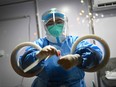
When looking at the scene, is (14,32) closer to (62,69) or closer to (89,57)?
(62,69)

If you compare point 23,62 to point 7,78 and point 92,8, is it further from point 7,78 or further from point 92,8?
point 7,78

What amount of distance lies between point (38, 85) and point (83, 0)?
1.64 metres

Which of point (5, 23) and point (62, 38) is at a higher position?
point (5, 23)

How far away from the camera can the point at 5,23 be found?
9.66 feet

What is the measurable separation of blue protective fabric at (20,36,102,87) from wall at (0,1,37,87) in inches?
59.4

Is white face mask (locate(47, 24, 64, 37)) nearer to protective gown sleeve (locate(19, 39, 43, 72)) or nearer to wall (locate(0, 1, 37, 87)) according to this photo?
protective gown sleeve (locate(19, 39, 43, 72))

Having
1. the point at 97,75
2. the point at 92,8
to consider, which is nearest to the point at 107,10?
the point at 92,8

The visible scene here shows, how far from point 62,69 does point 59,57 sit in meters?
0.16

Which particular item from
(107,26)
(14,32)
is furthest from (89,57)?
(14,32)

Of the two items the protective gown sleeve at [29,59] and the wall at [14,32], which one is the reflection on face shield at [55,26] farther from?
the wall at [14,32]

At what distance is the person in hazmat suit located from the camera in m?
1.09

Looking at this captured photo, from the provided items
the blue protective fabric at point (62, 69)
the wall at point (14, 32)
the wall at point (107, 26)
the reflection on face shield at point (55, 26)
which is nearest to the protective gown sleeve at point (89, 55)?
the blue protective fabric at point (62, 69)

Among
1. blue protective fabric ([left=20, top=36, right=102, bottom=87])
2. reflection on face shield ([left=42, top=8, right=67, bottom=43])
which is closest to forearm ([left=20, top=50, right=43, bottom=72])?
blue protective fabric ([left=20, top=36, right=102, bottom=87])

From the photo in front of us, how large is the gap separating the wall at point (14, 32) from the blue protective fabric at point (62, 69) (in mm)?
1508
